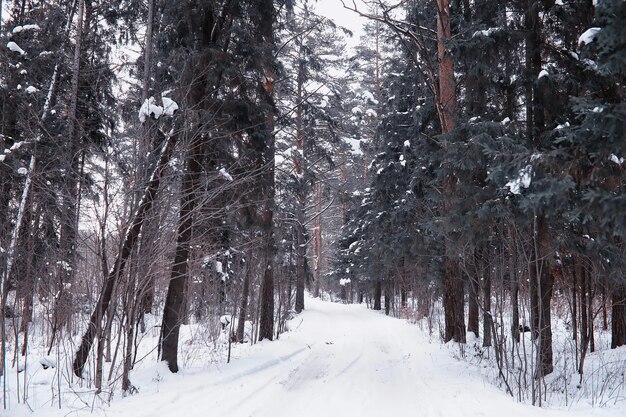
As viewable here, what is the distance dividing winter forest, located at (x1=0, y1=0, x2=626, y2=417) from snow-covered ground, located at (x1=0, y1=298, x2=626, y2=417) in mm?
58

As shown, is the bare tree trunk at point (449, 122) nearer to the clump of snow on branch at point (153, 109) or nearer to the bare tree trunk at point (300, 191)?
the bare tree trunk at point (300, 191)

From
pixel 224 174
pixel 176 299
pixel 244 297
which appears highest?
pixel 224 174

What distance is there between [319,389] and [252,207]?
4.13 meters

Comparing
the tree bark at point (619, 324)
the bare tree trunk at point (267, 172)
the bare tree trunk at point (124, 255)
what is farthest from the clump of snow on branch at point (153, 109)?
the tree bark at point (619, 324)

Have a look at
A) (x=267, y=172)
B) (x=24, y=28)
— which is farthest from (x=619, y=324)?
(x=24, y=28)

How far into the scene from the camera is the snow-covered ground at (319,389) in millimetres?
5305

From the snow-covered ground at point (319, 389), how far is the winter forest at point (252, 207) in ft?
0.19

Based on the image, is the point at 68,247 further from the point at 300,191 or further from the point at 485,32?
the point at 485,32

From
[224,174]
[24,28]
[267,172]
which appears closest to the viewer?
[224,174]

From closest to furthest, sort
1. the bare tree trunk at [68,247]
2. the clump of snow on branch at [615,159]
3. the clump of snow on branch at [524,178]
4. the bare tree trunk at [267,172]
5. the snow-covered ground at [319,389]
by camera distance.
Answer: the clump of snow on branch at [615,159]
the clump of snow on branch at [524,178]
the snow-covered ground at [319,389]
the bare tree trunk at [68,247]
the bare tree trunk at [267,172]

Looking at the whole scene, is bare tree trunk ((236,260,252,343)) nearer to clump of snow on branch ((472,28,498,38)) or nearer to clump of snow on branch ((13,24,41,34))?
clump of snow on branch ((472,28,498,38))

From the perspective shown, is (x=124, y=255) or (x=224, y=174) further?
(x=224, y=174)

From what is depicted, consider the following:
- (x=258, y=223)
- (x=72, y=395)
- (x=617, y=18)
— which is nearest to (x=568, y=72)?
(x=617, y=18)

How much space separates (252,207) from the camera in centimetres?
941
